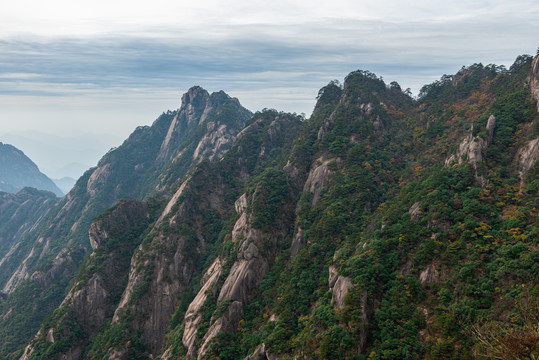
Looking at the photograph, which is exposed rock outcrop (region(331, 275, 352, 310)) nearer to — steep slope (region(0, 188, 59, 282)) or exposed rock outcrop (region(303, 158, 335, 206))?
exposed rock outcrop (region(303, 158, 335, 206))

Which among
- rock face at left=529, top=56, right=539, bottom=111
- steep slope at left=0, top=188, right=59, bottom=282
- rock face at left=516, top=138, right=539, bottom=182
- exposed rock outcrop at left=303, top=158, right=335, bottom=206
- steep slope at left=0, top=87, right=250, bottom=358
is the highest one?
rock face at left=529, top=56, right=539, bottom=111

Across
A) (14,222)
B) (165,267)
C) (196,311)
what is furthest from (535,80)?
(14,222)

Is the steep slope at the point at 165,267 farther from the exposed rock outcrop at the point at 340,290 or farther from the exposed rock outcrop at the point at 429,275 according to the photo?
the exposed rock outcrop at the point at 429,275

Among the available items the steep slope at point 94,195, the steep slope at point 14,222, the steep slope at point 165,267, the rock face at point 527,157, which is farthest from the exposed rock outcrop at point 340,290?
the steep slope at point 14,222

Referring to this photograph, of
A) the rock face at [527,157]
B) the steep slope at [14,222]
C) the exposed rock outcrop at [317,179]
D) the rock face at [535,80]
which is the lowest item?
the steep slope at [14,222]

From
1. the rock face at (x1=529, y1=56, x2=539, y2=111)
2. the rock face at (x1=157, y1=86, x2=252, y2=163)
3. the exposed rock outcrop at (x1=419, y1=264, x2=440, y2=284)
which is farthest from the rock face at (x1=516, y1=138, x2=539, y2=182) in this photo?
the rock face at (x1=157, y1=86, x2=252, y2=163)
